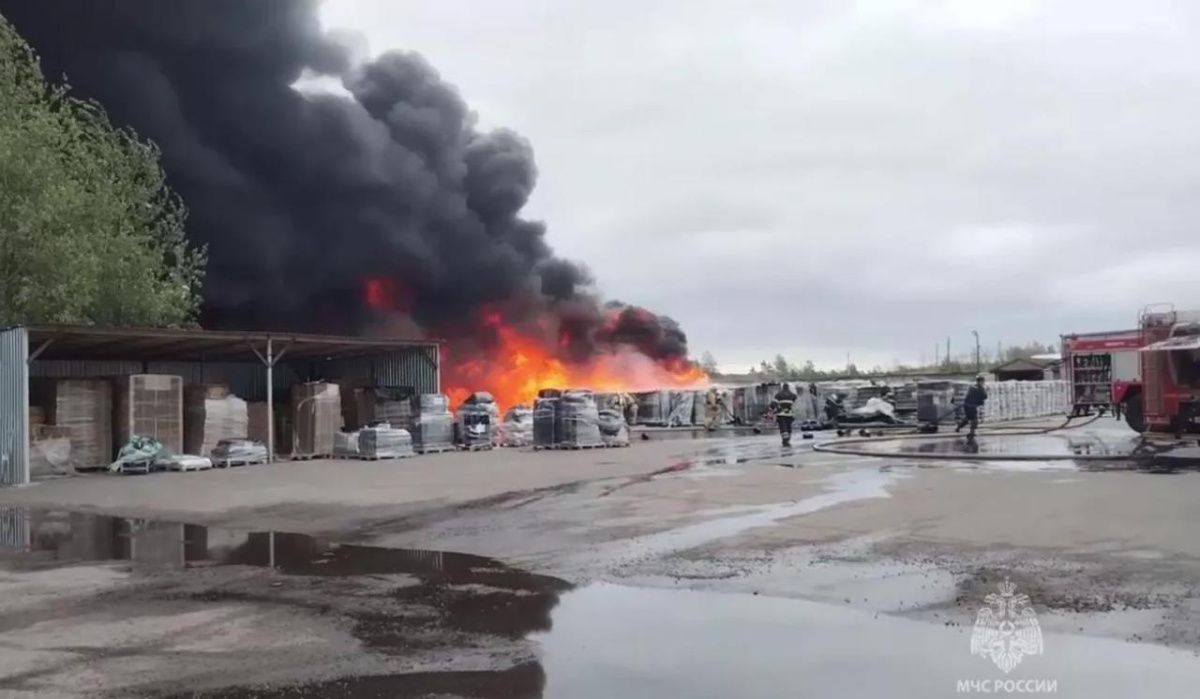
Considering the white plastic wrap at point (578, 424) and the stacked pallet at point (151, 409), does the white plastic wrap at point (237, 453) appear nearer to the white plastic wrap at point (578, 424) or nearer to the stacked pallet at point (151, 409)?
the stacked pallet at point (151, 409)

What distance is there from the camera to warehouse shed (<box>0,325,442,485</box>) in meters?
16.9

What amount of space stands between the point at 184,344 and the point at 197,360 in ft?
12.0

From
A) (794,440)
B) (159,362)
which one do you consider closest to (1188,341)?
(794,440)

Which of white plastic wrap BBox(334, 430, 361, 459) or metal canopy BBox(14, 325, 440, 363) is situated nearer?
metal canopy BBox(14, 325, 440, 363)

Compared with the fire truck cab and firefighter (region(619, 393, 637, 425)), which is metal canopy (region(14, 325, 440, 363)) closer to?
firefighter (region(619, 393, 637, 425))

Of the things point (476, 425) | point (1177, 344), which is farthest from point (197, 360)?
point (1177, 344)

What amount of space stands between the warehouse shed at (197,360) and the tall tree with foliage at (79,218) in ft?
4.74

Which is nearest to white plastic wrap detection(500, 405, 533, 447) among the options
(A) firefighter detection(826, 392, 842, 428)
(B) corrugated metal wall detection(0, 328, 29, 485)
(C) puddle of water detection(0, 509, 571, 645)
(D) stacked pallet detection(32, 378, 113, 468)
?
(D) stacked pallet detection(32, 378, 113, 468)

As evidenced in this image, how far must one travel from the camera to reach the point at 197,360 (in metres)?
24.8

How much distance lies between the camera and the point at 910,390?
28.9 m


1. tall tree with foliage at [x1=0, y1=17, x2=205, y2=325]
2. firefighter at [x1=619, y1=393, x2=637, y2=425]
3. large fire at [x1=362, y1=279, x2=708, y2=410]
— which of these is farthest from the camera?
firefighter at [x1=619, y1=393, x2=637, y2=425]

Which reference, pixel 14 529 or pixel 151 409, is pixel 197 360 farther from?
pixel 14 529

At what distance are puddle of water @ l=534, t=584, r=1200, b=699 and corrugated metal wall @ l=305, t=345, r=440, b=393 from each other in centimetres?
1917

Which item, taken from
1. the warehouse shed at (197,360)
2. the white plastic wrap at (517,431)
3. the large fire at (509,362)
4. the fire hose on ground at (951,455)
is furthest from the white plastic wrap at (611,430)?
the large fire at (509,362)
